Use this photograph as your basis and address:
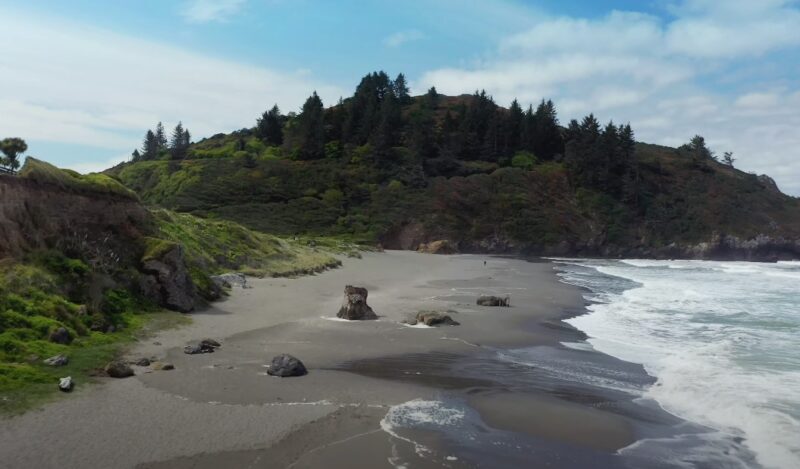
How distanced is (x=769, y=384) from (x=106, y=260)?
54.4 feet

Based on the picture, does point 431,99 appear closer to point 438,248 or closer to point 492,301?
point 438,248

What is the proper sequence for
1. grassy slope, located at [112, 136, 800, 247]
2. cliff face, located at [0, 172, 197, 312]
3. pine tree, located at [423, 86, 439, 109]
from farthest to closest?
pine tree, located at [423, 86, 439, 109] < grassy slope, located at [112, 136, 800, 247] < cliff face, located at [0, 172, 197, 312]

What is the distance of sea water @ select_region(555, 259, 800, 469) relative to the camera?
328 inches

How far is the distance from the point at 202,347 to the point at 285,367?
8.69ft

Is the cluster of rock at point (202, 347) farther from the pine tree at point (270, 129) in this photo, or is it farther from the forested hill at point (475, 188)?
the pine tree at point (270, 129)

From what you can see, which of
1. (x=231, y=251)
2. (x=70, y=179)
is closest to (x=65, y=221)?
(x=70, y=179)

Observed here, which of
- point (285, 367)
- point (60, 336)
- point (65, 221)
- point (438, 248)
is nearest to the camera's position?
point (285, 367)

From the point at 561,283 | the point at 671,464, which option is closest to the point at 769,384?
the point at 671,464

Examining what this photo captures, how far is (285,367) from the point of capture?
1079 centimetres

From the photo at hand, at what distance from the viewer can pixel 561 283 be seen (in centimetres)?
3334

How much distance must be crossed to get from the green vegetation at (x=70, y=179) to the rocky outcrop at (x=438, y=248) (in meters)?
48.6

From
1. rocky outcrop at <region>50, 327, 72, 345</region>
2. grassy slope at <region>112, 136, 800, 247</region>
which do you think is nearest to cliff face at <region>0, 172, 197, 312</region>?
rocky outcrop at <region>50, 327, 72, 345</region>

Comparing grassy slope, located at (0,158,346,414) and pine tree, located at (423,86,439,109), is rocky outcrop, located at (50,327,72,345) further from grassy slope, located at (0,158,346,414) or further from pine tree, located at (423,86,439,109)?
pine tree, located at (423,86,439,109)

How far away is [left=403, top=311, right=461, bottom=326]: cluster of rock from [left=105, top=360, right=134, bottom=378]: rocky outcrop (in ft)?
29.0
